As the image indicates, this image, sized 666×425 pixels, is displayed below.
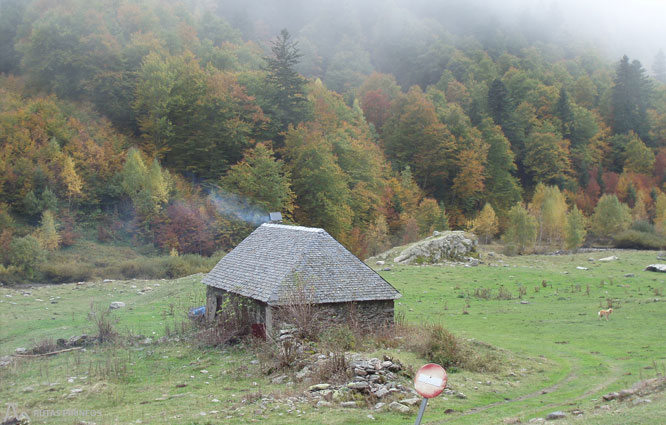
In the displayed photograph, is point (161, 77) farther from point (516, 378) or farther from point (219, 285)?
point (516, 378)

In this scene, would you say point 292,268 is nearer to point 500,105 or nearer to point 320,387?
point 320,387

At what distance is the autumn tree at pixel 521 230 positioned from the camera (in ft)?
193

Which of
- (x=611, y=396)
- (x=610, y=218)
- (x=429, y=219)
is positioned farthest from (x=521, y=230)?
(x=611, y=396)

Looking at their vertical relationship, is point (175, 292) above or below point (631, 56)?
below

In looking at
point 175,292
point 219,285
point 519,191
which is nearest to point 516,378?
point 219,285

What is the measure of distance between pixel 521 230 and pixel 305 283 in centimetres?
4447

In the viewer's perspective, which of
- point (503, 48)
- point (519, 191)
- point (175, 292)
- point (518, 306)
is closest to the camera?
point (518, 306)

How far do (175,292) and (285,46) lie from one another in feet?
118

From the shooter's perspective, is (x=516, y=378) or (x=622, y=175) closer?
(x=516, y=378)

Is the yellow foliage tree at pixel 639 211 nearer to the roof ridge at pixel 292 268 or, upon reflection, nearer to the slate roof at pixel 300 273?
the slate roof at pixel 300 273

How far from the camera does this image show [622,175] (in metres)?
80.9

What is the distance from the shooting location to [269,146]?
181 ft

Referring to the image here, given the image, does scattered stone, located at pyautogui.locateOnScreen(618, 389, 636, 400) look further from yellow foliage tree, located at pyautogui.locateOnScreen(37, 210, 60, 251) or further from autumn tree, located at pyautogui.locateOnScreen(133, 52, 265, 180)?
autumn tree, located at pyautogui.locateOnScreen(133, 52, 265, 180)

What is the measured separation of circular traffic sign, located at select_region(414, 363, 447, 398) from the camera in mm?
7203
